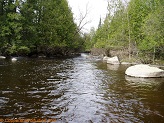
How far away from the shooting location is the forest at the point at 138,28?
23558mm

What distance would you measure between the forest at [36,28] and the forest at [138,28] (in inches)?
455

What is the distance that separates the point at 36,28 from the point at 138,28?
19.8 m

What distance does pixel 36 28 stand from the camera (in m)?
40.5

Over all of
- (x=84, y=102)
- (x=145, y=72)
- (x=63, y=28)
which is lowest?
(x=84, y=102)

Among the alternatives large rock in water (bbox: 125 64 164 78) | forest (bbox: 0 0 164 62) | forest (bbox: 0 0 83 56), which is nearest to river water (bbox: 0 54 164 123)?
large rock in water (bbox: 125 64 164 78)

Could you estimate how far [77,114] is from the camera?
737cm

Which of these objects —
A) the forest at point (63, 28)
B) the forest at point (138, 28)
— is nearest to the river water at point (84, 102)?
the forest at point (138, 28)

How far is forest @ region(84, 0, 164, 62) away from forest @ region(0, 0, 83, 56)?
11565mm

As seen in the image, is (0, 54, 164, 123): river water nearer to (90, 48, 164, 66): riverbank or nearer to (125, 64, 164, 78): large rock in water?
(125, 64, 164, 78): large rock in water

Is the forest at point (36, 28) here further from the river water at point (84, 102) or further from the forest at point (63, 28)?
the river water at point (84, 102)

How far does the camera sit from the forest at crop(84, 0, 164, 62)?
2356 centimetres

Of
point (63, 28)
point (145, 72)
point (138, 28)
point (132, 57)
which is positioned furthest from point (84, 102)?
point (63, 28)

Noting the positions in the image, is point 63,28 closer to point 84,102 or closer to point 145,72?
point 145,72

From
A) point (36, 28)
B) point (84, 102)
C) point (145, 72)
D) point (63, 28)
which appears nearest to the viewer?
point (84, 102)
